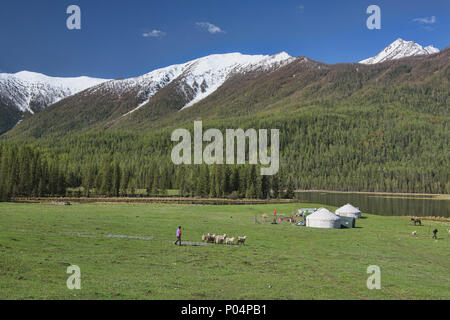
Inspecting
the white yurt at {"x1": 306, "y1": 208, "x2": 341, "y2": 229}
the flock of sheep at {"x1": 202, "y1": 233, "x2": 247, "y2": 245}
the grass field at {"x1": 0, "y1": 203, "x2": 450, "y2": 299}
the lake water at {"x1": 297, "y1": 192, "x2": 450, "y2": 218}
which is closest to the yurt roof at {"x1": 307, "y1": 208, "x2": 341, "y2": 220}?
the white yurt at {"x1": 306, "y1": 208, "x2": 341, "y2": 229}

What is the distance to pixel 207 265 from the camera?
93.8 ft

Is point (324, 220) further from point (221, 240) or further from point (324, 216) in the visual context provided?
point (221, 240)

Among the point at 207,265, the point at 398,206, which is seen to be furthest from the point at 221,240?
the point at 398,206

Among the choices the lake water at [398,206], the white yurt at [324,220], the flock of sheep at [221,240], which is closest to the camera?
the flock of sheep at [221,240]

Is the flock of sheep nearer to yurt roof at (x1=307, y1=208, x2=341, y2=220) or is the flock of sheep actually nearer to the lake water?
yurt roof at (x1=307, y1=208, x2=341, y2=220)

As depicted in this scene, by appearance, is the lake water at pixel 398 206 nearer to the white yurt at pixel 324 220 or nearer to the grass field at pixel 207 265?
the white yurt at pixel 324 220

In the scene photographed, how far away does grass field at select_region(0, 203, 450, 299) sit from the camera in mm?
20797

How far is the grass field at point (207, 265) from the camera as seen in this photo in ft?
68.2

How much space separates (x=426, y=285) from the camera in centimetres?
2430

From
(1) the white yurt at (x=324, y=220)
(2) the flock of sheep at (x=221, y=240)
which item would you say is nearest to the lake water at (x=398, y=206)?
(1) the white yurt at (x=324, y=220)

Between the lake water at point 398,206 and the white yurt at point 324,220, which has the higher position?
the white yurt at point 324,220
